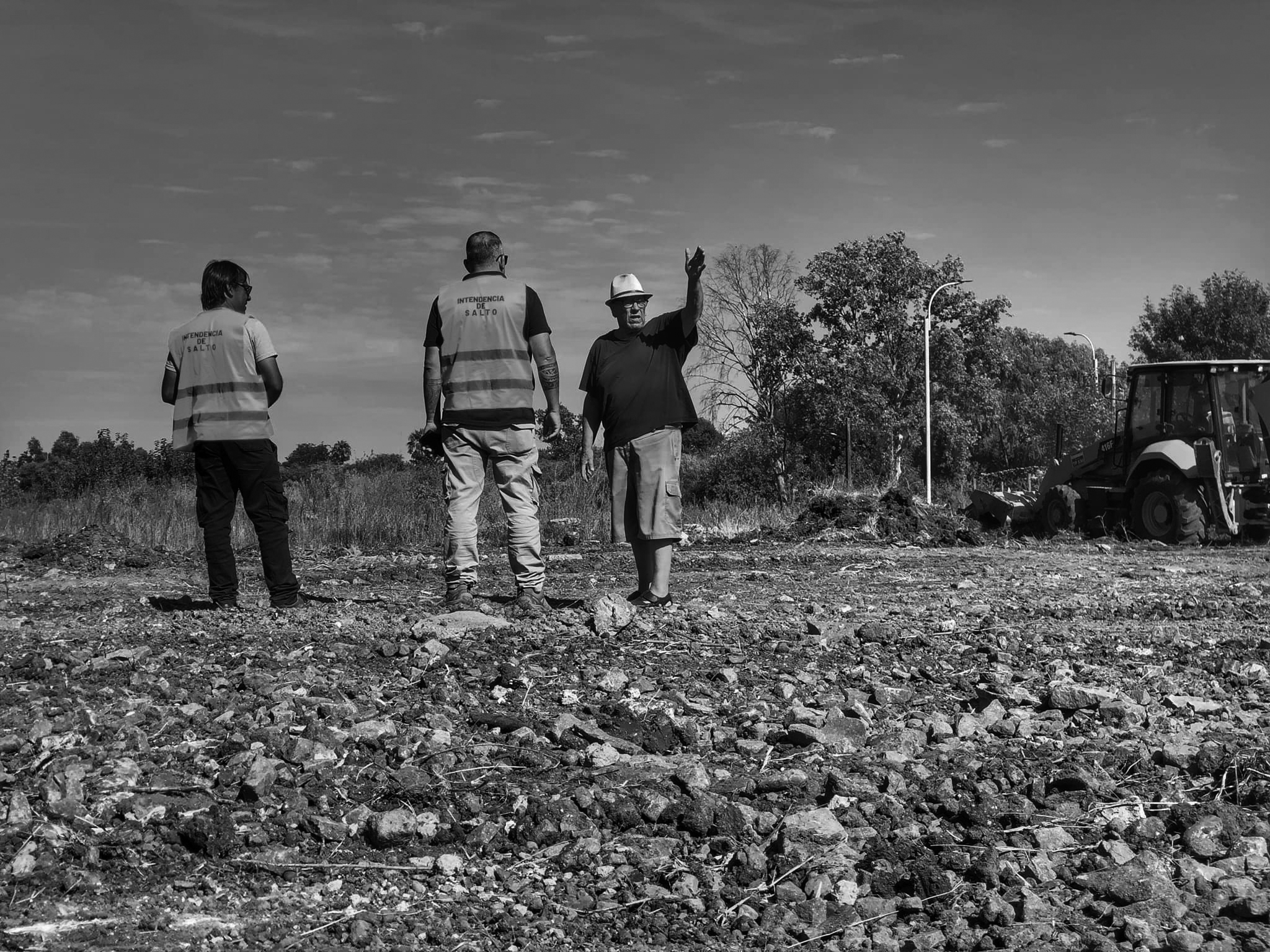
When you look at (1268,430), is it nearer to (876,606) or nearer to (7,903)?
(876,606)

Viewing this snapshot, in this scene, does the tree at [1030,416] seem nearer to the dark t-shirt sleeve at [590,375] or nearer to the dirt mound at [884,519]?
the dirt mound at [884,519]

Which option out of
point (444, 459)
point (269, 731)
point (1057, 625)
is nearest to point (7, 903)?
point (269, 731)

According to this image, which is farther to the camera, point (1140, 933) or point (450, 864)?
point (450, 864)

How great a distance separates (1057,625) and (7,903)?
6.10 metres

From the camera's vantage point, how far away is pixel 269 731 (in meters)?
4.29

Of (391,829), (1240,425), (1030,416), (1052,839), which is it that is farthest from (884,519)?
(1030,416)

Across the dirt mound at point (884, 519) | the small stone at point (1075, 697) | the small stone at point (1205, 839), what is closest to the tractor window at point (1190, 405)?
the dirt mound at point (884, 519)

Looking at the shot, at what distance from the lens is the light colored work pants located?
7254 mm

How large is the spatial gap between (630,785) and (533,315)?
393 centimetres

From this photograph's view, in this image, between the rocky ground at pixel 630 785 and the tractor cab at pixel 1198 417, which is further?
the tractor cab at pixel 1198 417

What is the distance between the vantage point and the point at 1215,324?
55.9m

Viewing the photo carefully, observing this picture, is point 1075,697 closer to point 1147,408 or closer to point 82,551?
point 82,551

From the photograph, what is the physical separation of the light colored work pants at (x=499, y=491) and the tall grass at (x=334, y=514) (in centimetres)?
742

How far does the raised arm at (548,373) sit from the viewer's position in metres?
7.16
